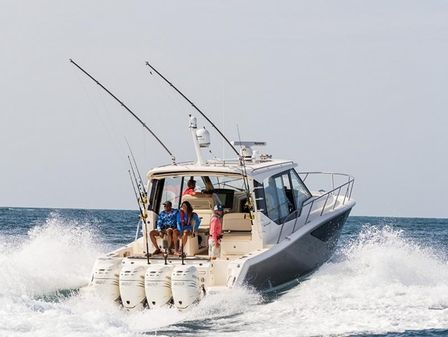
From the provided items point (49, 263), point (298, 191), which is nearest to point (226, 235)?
point (298, 191)

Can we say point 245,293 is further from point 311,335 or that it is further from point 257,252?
point 311,335

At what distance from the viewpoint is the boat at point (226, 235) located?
10.6 m

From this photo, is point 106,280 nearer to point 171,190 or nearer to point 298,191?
point 171,190

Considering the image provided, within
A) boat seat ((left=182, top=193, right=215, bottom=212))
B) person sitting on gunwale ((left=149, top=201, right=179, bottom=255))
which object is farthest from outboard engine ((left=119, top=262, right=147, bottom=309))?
boat seat ((left=182, top=193, right=215, bottom=212))

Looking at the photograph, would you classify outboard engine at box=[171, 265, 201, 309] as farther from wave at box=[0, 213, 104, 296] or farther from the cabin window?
the cabin window

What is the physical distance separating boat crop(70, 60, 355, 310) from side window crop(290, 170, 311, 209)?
22 millimetres

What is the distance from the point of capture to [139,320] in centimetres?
1014

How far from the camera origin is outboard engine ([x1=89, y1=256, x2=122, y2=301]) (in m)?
10.8

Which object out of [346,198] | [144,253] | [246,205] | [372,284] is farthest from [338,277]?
[346,198]

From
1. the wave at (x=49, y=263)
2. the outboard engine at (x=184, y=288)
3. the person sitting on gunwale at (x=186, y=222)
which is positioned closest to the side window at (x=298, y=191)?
the person sitting on gunwale at (x=186, y=222)

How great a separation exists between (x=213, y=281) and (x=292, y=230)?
92.4 inches

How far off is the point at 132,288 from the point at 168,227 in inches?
57.4

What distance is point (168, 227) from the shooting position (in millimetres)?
11891

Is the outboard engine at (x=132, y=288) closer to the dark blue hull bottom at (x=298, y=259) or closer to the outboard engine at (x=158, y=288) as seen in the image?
the outboard engine at (x=158, y=288)
